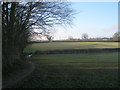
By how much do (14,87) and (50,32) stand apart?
5124 millimetres

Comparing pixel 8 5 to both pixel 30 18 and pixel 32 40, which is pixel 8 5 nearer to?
pixel 30 18

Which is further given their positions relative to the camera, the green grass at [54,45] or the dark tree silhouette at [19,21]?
the green grass at [54,45]

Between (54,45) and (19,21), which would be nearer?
(19,21)

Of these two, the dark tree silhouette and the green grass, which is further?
A: the green grass

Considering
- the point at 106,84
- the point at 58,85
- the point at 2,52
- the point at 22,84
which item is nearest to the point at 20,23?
the point at 2,52

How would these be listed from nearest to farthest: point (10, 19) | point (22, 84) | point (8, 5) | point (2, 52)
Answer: point (22, 84) → point (2, 52) → point (10, 19) → point (8, 5)

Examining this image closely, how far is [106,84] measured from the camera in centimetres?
439

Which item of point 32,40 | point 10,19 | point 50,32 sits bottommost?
point 32,40

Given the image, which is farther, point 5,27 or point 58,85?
point 5,27

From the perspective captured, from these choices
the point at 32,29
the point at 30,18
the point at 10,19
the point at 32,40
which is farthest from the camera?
the point at 32,40

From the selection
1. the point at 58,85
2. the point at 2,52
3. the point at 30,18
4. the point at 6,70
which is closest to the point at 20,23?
the point at 30,18

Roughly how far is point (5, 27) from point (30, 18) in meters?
2.24

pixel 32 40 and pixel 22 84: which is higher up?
pixel 32 40

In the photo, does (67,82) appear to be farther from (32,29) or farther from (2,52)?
(32,29)
